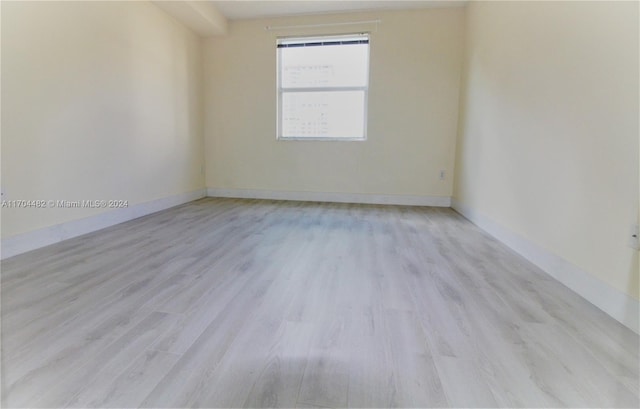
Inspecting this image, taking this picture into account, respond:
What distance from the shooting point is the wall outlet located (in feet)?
4.76

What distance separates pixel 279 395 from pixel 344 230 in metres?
2.21

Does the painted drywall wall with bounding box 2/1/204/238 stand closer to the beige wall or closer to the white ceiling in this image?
the white ceiling

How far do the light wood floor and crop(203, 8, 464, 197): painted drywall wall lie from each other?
2.25 m

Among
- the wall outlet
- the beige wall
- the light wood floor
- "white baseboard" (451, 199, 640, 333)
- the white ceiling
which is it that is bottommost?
the light wood floor

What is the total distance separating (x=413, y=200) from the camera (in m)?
4.61

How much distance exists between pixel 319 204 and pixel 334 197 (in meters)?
0.35

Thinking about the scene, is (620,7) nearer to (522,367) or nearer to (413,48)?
(522,367)

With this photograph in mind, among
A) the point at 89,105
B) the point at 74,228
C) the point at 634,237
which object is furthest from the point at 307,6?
the point at 634,237

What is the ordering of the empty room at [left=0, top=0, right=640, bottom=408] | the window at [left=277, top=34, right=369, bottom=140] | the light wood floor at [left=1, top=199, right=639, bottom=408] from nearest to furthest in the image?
the light wood floor at [left=1, top=199, right=639, bottom=408] → the empty room at [left=0, top=0, right=640, bottom=408] → the window at [left=277, top=34, right=369, bottom=140]

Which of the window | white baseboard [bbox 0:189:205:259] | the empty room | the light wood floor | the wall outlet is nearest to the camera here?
the light wood floor

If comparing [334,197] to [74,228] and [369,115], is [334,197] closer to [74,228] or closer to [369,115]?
[369,115]

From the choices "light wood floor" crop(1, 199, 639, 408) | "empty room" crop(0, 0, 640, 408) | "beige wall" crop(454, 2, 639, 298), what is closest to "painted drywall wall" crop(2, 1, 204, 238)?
"empty room" crop(0, 0, 640, 408)

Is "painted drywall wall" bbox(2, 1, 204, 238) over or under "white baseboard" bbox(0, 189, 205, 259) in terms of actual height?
over

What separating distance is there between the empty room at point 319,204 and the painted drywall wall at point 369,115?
3cm
